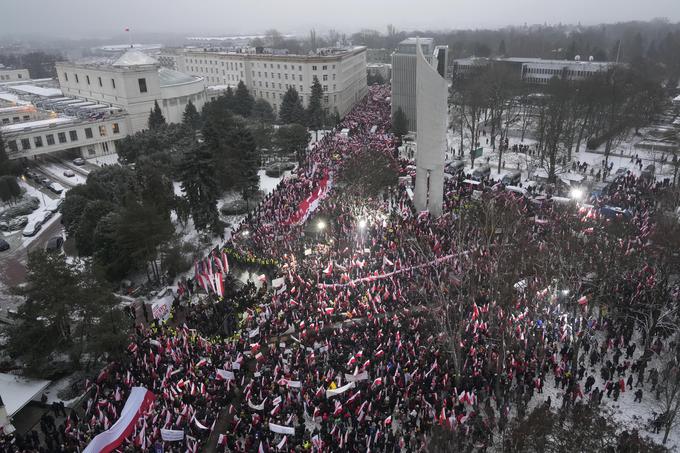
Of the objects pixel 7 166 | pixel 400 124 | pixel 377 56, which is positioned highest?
pixel 377 56

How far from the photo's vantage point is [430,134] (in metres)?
27.7

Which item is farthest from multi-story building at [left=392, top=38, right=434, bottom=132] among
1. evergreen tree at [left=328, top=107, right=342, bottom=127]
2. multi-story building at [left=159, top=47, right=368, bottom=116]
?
multi-story building at [left=159, top=47, right=368, bottom=116]

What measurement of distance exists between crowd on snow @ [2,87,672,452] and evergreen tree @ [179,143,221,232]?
6.12 metres

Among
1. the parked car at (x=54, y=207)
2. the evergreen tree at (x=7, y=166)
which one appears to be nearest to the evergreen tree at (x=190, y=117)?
the evergreen tree at (x=7, y=166)

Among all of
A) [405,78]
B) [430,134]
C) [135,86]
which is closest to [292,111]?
[405,78]

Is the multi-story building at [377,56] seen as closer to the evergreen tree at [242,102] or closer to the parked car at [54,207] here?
the evergreen tree at [242,102]

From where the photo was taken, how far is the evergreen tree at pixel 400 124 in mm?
49938

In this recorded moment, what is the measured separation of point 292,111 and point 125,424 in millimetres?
47748

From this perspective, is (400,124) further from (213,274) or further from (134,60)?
(134,60)

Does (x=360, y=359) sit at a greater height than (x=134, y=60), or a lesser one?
lesser

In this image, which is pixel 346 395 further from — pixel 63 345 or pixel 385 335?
pixel 63 345

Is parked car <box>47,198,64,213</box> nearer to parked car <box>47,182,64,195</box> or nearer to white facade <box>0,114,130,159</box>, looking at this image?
parked car <box>47,182,64,195</box>

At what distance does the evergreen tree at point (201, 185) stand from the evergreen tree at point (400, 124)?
2640 centimetres

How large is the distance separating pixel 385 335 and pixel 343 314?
2.61m
